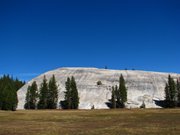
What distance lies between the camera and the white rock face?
5507 inches

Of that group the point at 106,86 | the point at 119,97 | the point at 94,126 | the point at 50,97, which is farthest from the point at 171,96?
the point at 94,126

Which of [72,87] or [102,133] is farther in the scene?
[72,87]

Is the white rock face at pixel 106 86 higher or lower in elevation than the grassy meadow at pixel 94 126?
higher

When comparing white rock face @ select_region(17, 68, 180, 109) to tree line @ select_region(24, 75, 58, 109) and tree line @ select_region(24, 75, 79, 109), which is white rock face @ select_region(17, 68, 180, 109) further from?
tree line @ select_region(24, 75, 58, 109)

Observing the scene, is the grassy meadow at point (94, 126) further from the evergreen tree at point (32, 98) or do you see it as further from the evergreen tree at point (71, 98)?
the evergreen tree at point (32, 98)

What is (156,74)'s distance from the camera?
18400 cm

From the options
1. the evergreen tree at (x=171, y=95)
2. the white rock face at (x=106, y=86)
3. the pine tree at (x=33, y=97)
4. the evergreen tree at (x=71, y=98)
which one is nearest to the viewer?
the evergreen tree at (x=71, y=98)

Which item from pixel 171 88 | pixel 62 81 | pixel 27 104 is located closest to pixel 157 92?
pixel 171 88

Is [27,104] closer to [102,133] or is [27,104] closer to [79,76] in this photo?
[79,76]

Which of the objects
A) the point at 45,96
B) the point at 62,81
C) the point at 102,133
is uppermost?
the point at 62,81

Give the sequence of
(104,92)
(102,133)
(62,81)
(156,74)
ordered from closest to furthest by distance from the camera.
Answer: (102,133) < (104,92) < (62,81) < (156,74)

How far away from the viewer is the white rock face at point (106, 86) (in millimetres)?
Result: 139875

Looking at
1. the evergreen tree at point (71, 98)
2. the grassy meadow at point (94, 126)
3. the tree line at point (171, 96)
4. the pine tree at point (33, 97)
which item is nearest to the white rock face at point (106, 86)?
the evergreen tree at point (71, 98)

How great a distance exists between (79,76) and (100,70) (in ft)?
68.7
